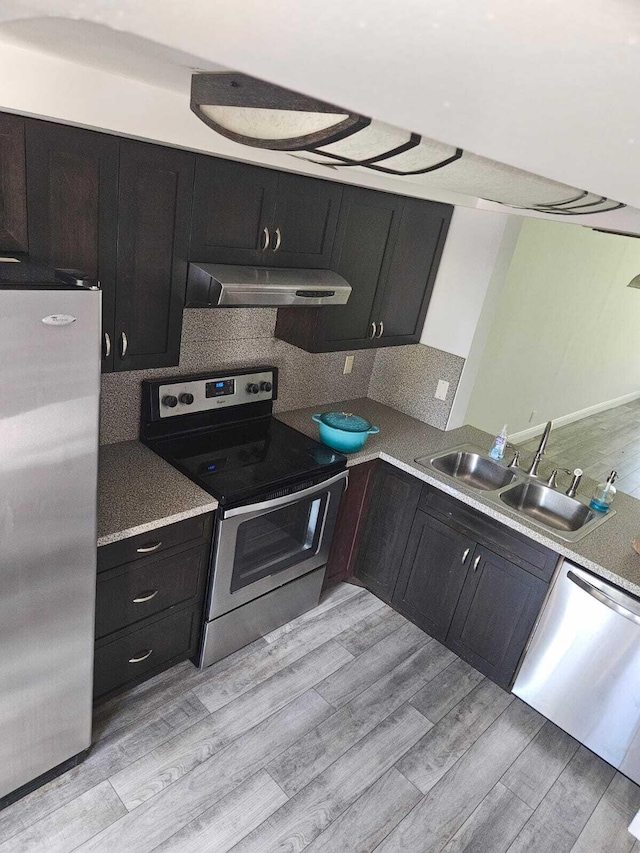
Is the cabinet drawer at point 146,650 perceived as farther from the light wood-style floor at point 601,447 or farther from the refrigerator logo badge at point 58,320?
the light wood-style floor at point 601,447

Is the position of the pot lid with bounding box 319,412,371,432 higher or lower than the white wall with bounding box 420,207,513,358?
lower

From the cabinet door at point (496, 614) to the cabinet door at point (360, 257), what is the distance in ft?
4.03

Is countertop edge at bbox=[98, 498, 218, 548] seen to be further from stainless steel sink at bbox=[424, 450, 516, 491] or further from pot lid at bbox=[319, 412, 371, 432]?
stainless steel sink at bbox=[424, 450, 516, 491]

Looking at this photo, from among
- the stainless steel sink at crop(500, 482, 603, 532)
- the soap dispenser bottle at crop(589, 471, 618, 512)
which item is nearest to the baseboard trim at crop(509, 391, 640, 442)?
the stainless steel sink at crop(500, 482, 603, 532)

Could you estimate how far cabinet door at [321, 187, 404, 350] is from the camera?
2.54 m

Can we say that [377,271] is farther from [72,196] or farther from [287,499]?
[72,196]

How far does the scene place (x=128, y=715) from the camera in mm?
2260

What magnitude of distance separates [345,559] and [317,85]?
2.97m

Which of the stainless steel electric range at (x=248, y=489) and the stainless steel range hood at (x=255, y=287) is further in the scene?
the stainless steel electric range at (x=248, y=489)

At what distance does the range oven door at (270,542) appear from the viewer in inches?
90.1

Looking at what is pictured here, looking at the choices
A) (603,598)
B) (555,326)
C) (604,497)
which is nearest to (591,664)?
(603,598)

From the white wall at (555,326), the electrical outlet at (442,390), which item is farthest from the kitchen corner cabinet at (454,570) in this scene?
the white wall at (555,326)

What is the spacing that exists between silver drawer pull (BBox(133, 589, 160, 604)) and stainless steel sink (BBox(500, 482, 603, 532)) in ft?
5.22

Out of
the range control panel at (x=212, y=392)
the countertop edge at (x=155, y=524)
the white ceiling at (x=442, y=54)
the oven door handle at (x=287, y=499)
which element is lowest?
the oven door handle at (x=287, y=499)
